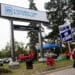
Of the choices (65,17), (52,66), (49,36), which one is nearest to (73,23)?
(65,17)

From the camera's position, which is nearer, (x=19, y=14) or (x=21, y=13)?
(x=19, y=14)

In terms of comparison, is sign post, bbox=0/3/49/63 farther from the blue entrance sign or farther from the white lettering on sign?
the blue entrance sign

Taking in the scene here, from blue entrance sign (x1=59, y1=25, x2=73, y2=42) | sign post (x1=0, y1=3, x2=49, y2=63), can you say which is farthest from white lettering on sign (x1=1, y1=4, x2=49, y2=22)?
blue entrance sign (x1=59, y1=25, x2=73, y2=42)

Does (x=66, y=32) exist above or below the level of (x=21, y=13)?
below

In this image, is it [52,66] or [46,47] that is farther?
[46,47]

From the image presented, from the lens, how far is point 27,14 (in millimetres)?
30438

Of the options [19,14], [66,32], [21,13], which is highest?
[21,13]

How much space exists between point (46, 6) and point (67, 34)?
3446 cm

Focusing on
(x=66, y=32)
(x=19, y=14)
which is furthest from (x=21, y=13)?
(x=66, y=32)

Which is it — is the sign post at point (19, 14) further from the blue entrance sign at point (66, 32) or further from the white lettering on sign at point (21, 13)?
the blue entrance sign at point (66, 32)

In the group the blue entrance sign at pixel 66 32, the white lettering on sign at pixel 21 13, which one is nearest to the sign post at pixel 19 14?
the white lettering on sign at pixel 21 13

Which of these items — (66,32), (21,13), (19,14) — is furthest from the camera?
(21,13)

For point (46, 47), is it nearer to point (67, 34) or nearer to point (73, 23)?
point (73, 23)

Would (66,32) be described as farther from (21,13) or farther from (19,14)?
(21,13)
